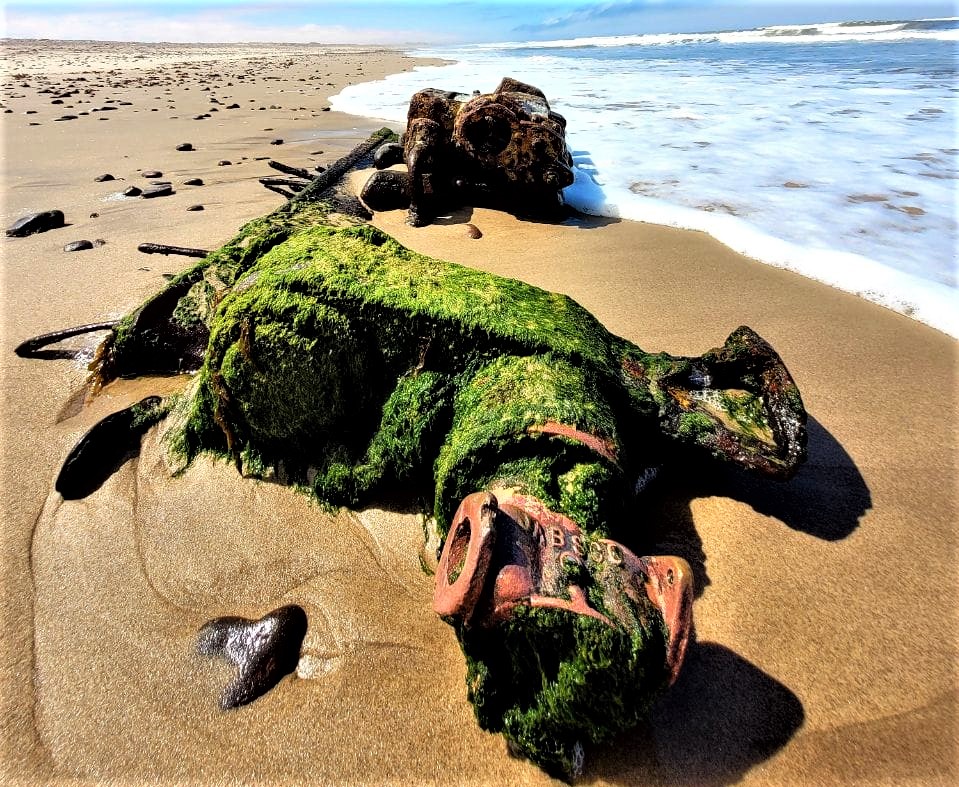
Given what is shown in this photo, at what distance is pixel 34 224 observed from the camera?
5.07 m

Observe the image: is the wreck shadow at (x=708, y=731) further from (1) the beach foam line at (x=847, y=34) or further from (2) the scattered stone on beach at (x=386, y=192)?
(1) the beach foam line at (x=847, y=34)

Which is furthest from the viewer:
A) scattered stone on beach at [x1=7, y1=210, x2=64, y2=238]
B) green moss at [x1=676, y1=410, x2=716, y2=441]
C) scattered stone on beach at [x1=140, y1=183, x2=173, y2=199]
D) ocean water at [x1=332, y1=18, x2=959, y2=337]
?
scattered stone on beach at [x1=140, y1=183, x2=173, y2=199]

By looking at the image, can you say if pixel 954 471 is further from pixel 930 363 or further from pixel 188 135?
pixel 188 135

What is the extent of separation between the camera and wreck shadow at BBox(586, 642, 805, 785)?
1.46 m

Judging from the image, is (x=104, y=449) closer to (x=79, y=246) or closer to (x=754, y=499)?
(x=754, y=499)

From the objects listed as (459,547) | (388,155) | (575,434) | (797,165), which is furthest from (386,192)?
(459,547)

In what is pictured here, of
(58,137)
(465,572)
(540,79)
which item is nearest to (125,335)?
(465,572)

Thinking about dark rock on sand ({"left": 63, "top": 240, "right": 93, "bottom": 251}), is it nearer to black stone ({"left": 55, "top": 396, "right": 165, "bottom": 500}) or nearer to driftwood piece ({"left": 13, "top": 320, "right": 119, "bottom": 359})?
driftwood piece ({"left": 13, "top": 320, "right": 119, "bottom": 359})

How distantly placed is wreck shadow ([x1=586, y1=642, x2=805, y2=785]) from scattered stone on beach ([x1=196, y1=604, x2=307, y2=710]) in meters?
Answer: 1.00

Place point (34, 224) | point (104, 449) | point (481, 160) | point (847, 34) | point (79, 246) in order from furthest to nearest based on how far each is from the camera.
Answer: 1. point (847, 34)
2. point (481, 160)
3. point (34, 224)
4. point (79, 246)
5. point (104, 449)

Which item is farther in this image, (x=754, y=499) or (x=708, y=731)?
(x=754, y=499)

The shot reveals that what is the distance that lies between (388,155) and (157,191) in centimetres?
265

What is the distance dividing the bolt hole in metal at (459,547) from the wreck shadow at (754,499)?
0.82 m

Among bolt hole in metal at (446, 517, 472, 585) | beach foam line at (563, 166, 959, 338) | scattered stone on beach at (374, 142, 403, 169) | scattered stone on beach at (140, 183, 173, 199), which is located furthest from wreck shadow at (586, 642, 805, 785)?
scattered stone on beach at (140, 183, 173, 199)
